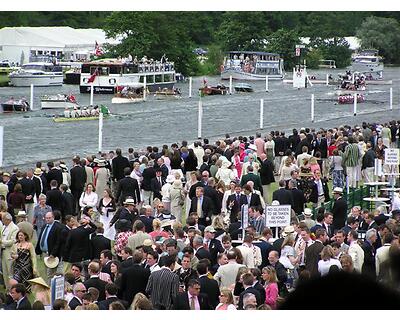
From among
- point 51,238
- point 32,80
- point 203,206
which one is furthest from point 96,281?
point 32,80

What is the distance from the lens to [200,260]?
1008 centimetres

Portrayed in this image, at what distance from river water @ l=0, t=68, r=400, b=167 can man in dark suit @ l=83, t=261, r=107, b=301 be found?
72.5 feet

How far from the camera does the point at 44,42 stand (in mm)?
84562

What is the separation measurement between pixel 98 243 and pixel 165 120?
3766 centimetres

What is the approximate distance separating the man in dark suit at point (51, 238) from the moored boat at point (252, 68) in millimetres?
69317

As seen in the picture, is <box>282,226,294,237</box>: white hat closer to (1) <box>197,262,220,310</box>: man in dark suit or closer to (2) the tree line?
(1) <box>197,262,220,310</box>: man in dark suit

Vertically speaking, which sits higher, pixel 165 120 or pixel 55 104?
pixel 55 104

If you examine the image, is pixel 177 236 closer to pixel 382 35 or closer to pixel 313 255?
pixel 313 255

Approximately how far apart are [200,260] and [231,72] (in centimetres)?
7278

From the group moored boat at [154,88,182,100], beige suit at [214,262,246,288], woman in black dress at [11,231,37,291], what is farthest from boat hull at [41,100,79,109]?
beige suit at [214,262,246,288]

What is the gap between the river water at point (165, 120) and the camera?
125 ft

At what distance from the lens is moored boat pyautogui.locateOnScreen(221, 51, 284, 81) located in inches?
3238

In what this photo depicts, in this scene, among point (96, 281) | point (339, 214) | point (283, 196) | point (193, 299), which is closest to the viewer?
point (193, 299)
